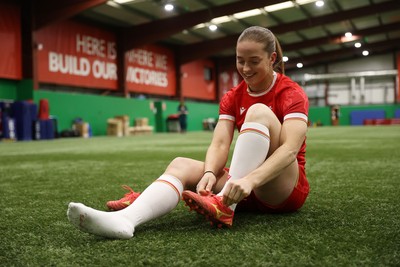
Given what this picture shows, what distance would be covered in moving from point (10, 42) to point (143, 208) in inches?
486

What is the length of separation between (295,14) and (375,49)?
9681 mm

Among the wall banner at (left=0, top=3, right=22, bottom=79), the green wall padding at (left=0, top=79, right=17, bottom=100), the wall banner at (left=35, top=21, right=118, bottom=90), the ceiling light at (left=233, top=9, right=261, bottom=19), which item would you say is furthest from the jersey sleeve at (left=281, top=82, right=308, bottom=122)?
the ceiling light at (left=233, top=9, right=261, bottom=19)

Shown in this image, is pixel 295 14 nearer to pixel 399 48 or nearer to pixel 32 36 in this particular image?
pixel 32 36

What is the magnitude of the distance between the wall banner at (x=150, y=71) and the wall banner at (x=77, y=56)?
89 cm

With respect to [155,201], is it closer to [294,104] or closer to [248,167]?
[248,167]

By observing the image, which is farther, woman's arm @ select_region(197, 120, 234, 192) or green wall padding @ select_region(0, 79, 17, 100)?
green wall padding @ select_region(0, 79, 17, 100)

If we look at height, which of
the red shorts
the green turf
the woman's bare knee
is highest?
the woman's bare knee

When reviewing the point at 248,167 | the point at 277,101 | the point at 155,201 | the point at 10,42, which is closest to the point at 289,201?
the point at 248,167

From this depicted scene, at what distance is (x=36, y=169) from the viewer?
3986 mm

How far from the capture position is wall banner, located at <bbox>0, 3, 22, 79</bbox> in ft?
39.1

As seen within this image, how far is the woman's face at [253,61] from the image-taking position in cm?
157

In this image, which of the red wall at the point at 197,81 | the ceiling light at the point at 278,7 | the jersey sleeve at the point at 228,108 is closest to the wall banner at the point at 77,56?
the red wall at the point at 197,81

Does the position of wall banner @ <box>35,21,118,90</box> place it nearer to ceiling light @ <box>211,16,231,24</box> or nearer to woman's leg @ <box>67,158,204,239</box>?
Answer: ceiling light @ <box>211,16,231,24</box>

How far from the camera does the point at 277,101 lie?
173cm
